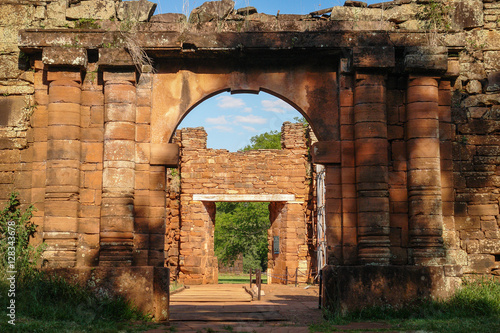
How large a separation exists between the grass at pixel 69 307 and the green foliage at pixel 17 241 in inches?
9.3

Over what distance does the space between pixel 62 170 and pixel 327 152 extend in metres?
4.25

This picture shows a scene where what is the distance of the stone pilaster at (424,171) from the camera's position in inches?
342

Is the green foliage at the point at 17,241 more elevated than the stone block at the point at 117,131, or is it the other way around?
the stone block at the point at 117,131

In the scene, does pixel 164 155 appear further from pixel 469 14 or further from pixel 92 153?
pixel 469 14

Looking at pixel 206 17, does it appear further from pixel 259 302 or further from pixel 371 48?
pixel 259 302

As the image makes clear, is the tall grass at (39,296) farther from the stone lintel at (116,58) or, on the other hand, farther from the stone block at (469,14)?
the stone block at (469,14)

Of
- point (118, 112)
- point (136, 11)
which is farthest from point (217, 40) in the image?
point (118, 112)

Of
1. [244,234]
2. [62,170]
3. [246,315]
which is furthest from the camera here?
[244,234]

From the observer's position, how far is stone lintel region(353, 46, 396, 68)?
892 centimetres

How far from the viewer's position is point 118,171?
8812mm

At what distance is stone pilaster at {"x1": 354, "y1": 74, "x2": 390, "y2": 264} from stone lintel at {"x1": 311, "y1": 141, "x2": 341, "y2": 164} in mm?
319

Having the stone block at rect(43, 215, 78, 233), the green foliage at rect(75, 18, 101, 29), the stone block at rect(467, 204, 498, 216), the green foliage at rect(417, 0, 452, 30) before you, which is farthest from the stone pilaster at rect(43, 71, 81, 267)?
the stone block at rect(467, 204, 498, 216)

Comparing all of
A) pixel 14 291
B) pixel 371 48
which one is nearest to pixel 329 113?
pixel 371 48

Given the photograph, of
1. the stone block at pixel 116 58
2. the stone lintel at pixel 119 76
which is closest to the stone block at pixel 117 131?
the stone lintel at pixel 119 76
